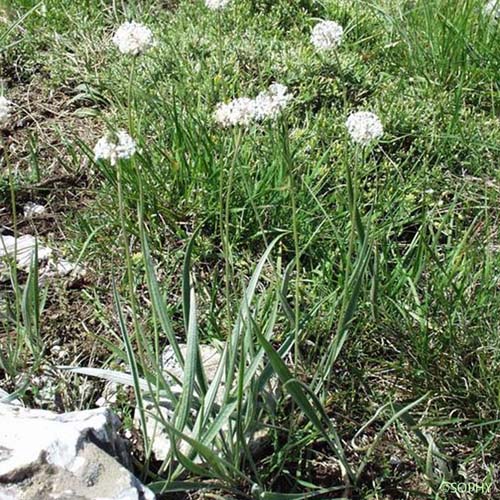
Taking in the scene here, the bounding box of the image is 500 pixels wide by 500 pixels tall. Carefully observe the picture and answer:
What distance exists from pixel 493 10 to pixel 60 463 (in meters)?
2.85

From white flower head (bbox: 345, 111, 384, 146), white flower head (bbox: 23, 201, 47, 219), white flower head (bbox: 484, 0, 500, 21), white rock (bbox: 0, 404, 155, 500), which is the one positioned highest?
white flower head (bbox: 484, 0, 500, 21)

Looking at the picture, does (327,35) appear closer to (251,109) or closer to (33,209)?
(251,109)

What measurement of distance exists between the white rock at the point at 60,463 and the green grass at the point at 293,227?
0.47 feet

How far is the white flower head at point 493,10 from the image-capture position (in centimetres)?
376

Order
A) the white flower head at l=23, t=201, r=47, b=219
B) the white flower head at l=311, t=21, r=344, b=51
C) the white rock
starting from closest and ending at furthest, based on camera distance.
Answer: the white rock → the white flower head at l=311, t=21, r=344, b=51 → the white flower head at l=23, t=201, r=47, b=219

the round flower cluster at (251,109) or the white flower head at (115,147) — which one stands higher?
the round flower cluster at (251,109)

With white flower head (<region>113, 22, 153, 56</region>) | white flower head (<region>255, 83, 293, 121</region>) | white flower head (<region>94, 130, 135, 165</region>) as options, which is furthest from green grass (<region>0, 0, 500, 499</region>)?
white flower head (<region>113, 22, 153, 56</region>)

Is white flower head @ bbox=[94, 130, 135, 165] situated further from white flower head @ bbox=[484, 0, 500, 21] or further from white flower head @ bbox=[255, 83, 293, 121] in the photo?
white flower head @ bbox=[484, 0, 500, 21]

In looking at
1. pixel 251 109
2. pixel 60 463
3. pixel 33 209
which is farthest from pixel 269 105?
pixel 33 209

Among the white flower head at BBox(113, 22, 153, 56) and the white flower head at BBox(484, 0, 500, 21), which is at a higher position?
the white flower head at BBox(113, 22, 153, 56)

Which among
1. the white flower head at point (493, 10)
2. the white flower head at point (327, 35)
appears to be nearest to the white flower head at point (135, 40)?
the white flower head at point (327, 35)

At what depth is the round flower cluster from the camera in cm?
189

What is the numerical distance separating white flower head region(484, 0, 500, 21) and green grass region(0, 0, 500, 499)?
6 centimetres

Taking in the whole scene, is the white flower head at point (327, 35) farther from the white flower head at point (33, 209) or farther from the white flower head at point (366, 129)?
the white flower head at point (33, 209)
